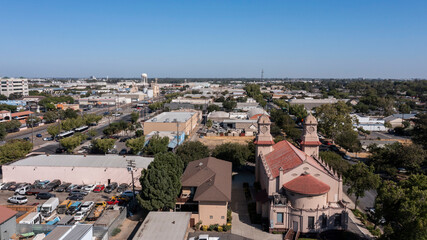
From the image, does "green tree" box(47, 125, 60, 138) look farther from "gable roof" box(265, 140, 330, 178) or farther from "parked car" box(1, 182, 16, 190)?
"gable roof" box(265, 140, 330, 178)

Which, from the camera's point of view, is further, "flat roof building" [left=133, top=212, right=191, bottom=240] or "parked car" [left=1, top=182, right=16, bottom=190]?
"parked car" [left=1, top=182, right=16, bottom=190]

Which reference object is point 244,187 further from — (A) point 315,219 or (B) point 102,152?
(B) point 102,152

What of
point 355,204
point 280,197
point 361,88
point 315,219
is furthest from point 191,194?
point 361,88

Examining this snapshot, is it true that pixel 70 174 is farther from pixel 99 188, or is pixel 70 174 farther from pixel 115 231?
pixel 115 231

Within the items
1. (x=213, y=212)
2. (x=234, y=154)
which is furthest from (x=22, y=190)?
(x=234, y=154)

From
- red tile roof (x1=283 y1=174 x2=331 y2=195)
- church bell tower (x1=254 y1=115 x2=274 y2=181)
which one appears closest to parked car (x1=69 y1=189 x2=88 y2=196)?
church bell tower (x1=254 y1=115 x2=274 y2=181)

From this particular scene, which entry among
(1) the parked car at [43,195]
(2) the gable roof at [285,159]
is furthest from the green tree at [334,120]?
(1) the parked car at [43,195]
